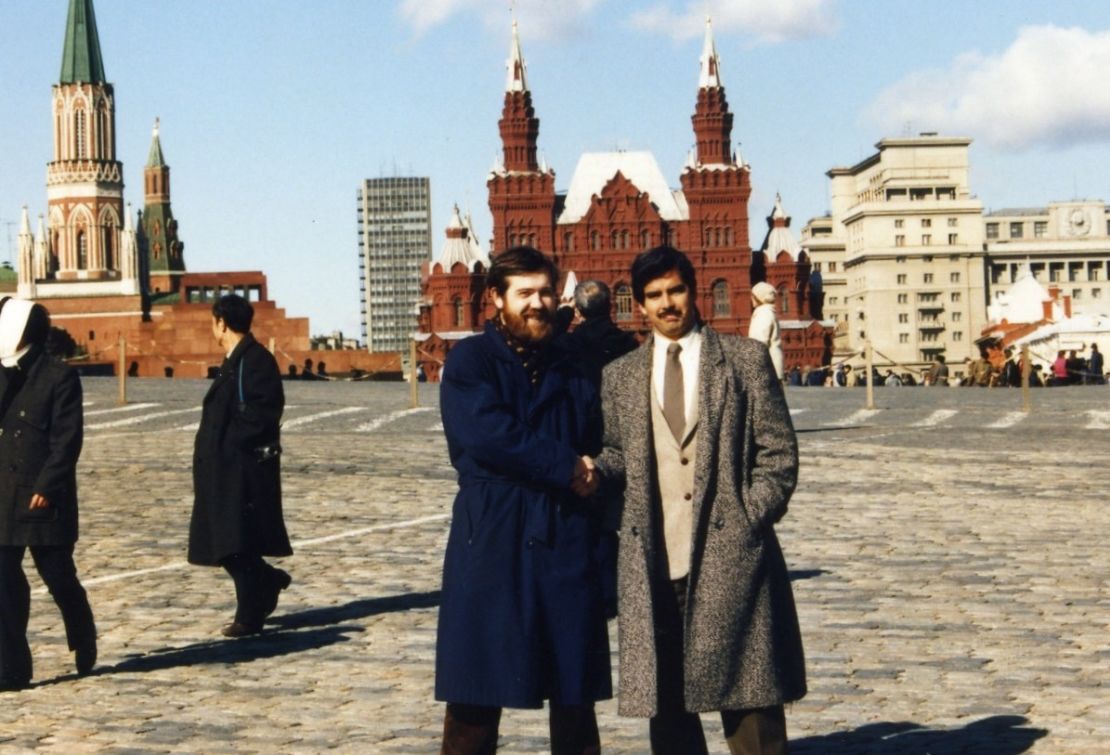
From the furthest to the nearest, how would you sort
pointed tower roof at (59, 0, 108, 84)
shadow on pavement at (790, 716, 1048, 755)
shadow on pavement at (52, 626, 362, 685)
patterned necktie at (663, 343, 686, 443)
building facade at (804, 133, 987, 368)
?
building facade at (804, 133, 987, 368) → pointed tower roof at (59, 0, 108, 84) → shadow on pavement at (52, 626, 362, 685) → shadow on pavement at (790, 716, 1048, 755) → patterned necktie at (663, 343, 686, 443)

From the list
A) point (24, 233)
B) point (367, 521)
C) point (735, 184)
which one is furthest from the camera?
point (24, 233)

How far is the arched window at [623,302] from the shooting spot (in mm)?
102144

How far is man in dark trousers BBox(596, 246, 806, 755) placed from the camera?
500 cm

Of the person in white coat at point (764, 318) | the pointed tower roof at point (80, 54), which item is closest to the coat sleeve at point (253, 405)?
the person in white coat at point (764, 318)

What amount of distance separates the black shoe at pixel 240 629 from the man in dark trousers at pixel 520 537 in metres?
3.91

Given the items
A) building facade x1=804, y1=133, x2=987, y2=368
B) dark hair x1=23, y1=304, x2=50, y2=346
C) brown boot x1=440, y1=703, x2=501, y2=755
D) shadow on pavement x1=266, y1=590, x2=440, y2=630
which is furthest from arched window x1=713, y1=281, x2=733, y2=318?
brown boot x1=440, y1=703, x2=501, y2=755

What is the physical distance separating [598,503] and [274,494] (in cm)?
411

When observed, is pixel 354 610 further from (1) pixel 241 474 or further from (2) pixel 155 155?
(2) pixel 155 155

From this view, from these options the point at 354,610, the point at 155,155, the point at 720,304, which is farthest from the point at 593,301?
the point at 155,155

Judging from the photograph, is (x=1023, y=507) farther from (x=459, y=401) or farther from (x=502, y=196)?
(x=502, y=196)

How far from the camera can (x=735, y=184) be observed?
346ft

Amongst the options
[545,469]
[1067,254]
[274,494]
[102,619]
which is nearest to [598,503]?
[545,469]

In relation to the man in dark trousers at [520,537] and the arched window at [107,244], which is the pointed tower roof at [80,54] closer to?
the arched window at [107,244]

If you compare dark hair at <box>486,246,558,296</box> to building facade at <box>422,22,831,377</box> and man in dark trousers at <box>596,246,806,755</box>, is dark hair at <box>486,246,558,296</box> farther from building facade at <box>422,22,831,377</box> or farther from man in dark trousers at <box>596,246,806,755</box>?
building facade at <box>422,22,831,377</box>
